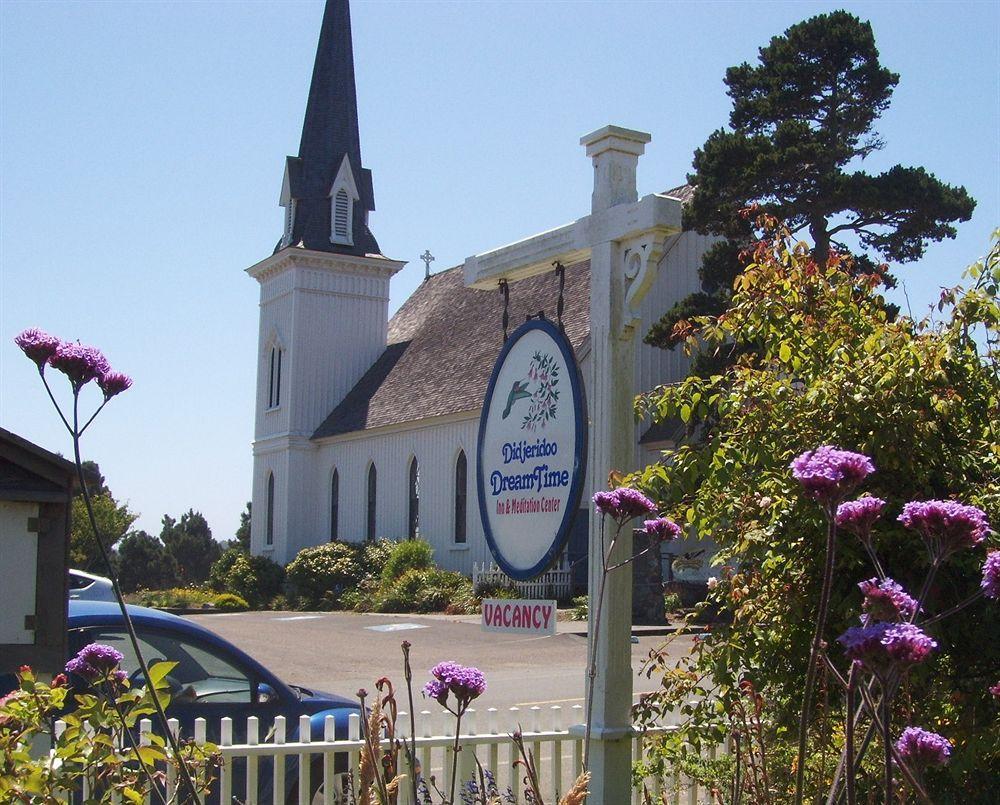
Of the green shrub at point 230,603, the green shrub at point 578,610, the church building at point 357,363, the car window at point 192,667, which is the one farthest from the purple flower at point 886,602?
the green shrub at point 230,603

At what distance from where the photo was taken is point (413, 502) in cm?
3641

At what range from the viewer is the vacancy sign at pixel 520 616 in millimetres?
5137

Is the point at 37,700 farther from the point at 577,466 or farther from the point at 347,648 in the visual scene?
the point at 347,648

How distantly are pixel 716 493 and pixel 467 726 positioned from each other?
2.02 meters

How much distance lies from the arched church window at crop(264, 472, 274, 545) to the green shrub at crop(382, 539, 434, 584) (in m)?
10.5

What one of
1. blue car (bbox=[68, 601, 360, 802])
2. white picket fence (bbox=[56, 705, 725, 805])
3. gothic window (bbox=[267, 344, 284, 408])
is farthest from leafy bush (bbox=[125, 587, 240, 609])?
white picket fence (bbox=[56, 705, 725, 805])

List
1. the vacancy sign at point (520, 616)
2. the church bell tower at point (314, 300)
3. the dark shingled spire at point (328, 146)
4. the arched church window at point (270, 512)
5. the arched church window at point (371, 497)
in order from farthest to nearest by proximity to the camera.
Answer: the arched church window at point (270, 512)
the dark shingled spire at point (328, 146)
the church bell tower at point (314, 300)
the arched church window at point (371, 497)
the vacancy sign at point (520, 616)

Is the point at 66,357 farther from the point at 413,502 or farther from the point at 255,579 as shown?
the point at 255,579

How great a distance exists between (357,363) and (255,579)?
7.86 meters

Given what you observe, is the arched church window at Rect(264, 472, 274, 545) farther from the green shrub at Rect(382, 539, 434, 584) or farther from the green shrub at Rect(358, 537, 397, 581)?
the green shrub at Rect(382, 539, 434, 584)

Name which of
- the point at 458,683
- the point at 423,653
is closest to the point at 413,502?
the point at 423,653

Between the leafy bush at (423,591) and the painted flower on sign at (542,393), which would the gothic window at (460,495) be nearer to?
the leafy bush at (423,591)

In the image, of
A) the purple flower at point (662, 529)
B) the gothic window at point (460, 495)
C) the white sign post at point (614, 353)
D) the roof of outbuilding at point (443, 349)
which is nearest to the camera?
the purple flower at point (662, 529)

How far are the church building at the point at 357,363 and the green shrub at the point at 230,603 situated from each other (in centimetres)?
331
